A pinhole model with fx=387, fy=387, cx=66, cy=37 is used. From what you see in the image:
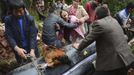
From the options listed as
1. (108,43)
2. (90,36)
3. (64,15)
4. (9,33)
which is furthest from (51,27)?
(108,43)

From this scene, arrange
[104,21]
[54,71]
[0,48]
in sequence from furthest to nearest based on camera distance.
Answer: [0,48] → [54,71] → [104,21]

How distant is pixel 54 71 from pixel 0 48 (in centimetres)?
389

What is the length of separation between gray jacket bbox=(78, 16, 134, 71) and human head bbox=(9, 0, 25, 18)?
4.05 feet

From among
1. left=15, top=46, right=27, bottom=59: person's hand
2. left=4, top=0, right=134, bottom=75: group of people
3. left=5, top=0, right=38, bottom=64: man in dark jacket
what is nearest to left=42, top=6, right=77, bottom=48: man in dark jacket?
left=4, top=0, right=134, bottom=75: group of people

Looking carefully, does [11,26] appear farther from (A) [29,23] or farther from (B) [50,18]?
(B) [50,18]

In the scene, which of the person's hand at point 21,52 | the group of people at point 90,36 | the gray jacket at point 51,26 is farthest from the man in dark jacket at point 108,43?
the gray jacket at point 51,26

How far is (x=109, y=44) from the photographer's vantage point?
21.0ft

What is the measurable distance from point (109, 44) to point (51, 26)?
7.25ft

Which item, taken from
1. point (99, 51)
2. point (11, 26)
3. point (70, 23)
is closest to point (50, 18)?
point (70, 23)

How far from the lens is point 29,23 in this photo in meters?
7.10

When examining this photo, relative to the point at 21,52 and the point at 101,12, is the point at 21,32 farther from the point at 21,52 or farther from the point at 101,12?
the point at 101,12

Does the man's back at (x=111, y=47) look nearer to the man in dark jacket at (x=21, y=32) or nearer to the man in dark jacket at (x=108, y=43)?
the man in dark jacket at (x=108, y=43)

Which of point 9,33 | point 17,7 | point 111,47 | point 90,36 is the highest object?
point 17,7

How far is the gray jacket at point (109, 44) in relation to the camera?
20.9 feet
